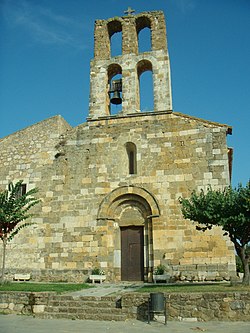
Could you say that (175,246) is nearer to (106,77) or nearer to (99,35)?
(106,77)

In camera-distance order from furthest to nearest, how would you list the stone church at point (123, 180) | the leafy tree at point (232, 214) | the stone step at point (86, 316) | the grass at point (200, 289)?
the stone church at point (123, 180)
the leafy tree at point (232, 214)
the grass at point (200, 289)
the stone step at point (86, 316)

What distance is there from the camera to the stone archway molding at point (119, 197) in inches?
623

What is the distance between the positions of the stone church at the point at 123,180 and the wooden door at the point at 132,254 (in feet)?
0.14

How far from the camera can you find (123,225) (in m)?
16.2

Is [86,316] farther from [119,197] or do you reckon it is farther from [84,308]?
[119,197]

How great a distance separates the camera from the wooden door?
15633 mm

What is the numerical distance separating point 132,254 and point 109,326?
7.57 m

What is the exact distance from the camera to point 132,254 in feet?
52.0

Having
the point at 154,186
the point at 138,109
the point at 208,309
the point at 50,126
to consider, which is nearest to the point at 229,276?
the point at 154,186

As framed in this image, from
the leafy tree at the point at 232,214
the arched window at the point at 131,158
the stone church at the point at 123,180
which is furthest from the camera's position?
the arched window at the point at 131,158

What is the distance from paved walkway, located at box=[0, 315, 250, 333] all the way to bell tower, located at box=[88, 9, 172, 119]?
10528 mm

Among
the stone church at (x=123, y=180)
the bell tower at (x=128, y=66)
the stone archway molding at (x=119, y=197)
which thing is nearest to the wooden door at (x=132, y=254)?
the stone church at (x=123, y=180)

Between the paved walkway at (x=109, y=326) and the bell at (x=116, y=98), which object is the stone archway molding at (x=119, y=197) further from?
the paved walkway at (x=109, y=326)

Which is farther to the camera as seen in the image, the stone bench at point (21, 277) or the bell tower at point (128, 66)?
the bell tower at point (128, 66)
